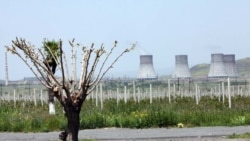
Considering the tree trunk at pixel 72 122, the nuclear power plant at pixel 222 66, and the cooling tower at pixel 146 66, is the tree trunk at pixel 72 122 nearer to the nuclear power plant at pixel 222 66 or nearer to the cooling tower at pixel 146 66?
the nuclear power plant at pixel 222 66

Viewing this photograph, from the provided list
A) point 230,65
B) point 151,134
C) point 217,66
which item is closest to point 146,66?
point 217,66

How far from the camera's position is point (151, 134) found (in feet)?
60.8

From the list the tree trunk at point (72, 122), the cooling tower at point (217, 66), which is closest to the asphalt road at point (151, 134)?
the tree trunk at point (72, 122)

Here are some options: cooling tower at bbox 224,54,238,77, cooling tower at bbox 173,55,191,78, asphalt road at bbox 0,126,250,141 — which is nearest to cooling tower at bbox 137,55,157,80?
cooling tower at bbox 173,55,191,78

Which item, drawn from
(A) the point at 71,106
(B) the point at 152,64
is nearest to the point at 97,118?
(A) the point at 71,106

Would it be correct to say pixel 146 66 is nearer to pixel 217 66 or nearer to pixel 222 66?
pixel 217 66

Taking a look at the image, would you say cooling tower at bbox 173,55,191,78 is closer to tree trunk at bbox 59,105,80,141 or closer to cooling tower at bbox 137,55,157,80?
cooling tower at bbox 137,55,157,80

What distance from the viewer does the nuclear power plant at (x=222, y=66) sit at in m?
67.4

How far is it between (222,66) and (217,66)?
2.03 feet

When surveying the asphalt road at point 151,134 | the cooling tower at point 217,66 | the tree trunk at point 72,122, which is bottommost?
the asphalt road at point 151,134

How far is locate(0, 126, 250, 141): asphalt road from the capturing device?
16.9 meters

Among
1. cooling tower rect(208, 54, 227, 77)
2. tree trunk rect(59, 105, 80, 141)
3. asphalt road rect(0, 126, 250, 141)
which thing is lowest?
asphalt road rect(0, 126, 250, 141)

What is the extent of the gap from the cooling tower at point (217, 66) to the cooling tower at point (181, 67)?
3.33 metres

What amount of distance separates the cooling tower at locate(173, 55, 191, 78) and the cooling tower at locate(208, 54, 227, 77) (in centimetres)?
333
